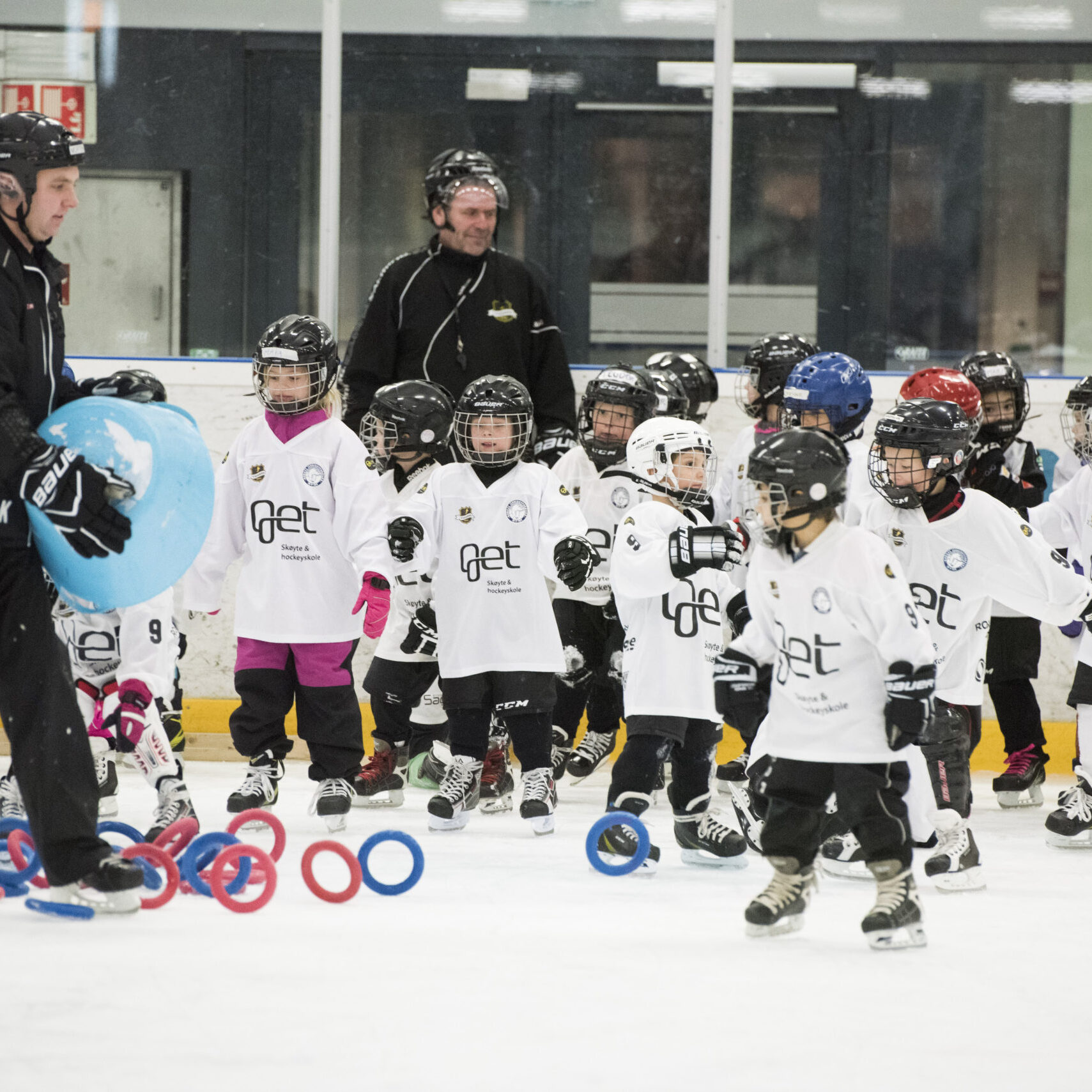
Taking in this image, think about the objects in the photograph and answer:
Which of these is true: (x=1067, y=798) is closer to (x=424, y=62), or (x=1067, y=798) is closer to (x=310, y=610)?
(x=310, y=610)

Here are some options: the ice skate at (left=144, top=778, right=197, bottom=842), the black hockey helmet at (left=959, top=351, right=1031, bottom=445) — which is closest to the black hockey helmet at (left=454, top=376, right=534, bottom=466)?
the ice skate at (left=144, top=778, right=197, bottom=842)

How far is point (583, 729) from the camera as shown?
6.19 meters

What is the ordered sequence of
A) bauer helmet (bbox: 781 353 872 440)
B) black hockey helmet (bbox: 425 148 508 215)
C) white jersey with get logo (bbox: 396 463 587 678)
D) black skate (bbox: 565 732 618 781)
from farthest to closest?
black hockey helmet (bbox: 425 148 508 215) → black skate (bbox: 565 732 618 781) → white jersey with get logo (bbox: 396 463 587 678) → bauer helmet (bbox: 781 353 872 440)

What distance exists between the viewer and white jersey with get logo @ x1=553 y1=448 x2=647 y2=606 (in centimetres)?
514

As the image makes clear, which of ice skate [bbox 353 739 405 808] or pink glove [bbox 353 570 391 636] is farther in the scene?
ice skate [bbox 353 739 405 808]

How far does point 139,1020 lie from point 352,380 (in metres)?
3.45

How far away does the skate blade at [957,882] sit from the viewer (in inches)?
149

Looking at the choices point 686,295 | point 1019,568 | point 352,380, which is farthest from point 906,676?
point 686,295

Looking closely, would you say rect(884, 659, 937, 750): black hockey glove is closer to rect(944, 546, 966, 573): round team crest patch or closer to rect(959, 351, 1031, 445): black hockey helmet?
rect(944, 546, 966, 573): round team crest patch

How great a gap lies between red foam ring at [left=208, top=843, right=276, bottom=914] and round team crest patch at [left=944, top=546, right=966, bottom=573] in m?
1.82

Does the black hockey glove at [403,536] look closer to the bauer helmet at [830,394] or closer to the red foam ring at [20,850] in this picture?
the bauer helmet at [830,394]

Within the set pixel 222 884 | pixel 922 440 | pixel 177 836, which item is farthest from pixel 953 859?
pixel 177 836

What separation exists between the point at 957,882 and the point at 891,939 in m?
0.72

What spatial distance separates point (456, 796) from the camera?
4.44m
